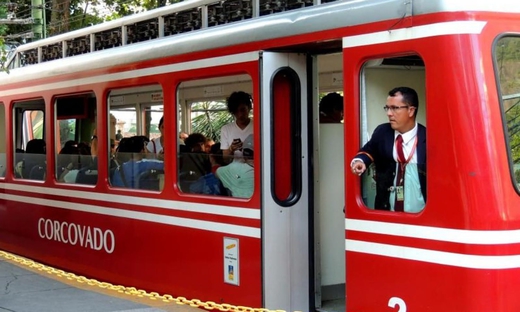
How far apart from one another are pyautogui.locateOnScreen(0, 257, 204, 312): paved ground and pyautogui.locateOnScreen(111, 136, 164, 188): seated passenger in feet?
3.33

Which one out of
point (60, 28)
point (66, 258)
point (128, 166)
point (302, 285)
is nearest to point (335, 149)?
point (302, 285)

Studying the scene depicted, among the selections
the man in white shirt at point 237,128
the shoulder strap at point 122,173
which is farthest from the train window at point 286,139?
the shoulder strap at point 122,173

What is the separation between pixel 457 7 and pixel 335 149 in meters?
1.65

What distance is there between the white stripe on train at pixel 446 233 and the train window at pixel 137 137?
2514mm

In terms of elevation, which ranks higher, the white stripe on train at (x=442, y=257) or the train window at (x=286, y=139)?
the train window at (x=286, y=139)

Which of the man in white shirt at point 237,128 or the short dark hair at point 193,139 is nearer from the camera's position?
the man in white shirt at point 237,128

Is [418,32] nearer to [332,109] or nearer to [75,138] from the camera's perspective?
[332,109]

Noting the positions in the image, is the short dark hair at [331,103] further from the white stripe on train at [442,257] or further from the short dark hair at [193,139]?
the white stripe on train at [442,257]

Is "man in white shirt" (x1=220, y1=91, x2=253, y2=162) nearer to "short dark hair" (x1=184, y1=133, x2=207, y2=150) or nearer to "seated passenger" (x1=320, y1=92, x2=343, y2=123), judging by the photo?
"short dark hair" (x1=184, y1=133, x2=207, y2=150)

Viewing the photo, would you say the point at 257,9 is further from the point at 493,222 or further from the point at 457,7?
the point at 493,222

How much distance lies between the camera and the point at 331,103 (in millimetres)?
5711

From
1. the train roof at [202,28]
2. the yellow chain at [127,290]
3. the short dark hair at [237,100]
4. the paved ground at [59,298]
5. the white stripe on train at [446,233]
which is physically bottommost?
the paved ground at [59,298]

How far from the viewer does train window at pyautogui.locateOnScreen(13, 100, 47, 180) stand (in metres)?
8.67

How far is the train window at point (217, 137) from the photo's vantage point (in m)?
5.71
